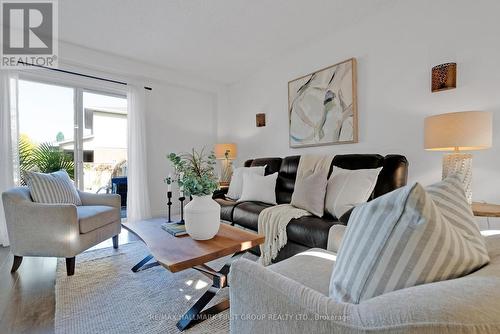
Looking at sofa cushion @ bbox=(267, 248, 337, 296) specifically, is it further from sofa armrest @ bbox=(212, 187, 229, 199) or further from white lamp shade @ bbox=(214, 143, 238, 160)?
white lamp shade @ bbox=(214, 143, 238, 160)

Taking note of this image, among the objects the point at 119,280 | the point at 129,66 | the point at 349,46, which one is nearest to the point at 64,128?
the point at 129,66

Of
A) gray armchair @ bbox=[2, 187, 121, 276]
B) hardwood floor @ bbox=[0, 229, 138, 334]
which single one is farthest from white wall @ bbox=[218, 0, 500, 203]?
hardwood floor @ bbox=[0, 229, 138, 334]

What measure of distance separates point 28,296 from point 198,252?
1.34 m

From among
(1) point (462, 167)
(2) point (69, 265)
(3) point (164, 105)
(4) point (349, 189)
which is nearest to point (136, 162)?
(3) point (164, 105)

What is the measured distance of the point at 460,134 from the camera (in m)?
1.64

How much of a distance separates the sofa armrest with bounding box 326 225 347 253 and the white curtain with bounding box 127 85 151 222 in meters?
2.98

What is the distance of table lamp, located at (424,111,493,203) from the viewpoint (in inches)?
63.7

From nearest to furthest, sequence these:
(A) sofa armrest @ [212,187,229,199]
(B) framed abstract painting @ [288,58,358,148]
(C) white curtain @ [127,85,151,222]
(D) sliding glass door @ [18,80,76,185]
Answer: (B) framed abstract painting @ [288,58,358,148], (D) sliding glass door @ [18,80,76,185], (A) sofa armrest @ [212,187,229,199], (C) white curtain @ [127,85,151,222]

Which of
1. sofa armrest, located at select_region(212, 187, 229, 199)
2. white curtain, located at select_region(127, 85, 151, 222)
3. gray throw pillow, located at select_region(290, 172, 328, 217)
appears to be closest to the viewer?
gray throw pillow, located at select_region(290, 172, 328, 217)

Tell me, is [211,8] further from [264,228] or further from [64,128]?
[64,128]

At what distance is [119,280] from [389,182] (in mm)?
2348

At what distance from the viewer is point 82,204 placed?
8.52 ft

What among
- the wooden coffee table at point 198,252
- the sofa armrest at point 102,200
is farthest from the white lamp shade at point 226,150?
the wooden coffee table at point 198,252

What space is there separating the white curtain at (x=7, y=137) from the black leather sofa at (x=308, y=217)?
2.45m
